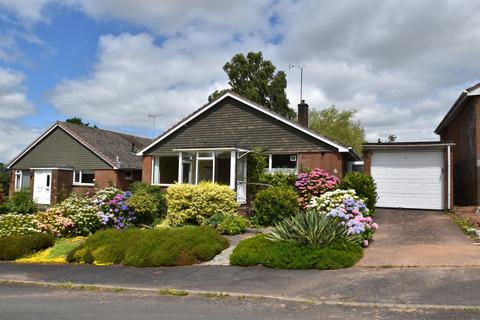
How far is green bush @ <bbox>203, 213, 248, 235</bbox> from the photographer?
1494 cm

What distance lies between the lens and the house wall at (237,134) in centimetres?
2061

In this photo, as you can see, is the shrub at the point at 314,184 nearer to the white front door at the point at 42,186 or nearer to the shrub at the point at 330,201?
the shrub at the point at 330,201

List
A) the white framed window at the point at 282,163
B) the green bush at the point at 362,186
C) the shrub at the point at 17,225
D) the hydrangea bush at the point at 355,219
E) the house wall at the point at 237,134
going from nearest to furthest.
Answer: the hydrangea bush at the point at 355,219 < the shrub at the point at 17,225 < the green bush at the point at 362,186 < the white framed window at the point at 282,163 < the house wall at the point at 237,134

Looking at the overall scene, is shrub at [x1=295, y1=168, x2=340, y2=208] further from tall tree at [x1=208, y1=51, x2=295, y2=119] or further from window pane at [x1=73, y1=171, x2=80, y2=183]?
tall tree at [x1=208, y1=51, x2=295, y2=119]

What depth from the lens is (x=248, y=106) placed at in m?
22.1

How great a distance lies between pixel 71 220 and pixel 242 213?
671cm

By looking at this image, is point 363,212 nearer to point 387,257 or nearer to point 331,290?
point 387,257

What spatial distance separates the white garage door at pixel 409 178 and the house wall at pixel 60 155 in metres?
17.5

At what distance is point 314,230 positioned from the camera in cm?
1059

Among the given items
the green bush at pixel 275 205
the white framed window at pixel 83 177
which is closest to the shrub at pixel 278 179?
the green bush at pixel 275 205

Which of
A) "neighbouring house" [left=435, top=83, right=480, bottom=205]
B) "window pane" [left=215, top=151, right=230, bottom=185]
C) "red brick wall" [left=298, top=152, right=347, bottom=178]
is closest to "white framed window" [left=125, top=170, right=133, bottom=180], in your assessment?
"window pane" [left=215, top=151, right=230, bottom=185]

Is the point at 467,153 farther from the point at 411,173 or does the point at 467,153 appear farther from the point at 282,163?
the point at 282,163

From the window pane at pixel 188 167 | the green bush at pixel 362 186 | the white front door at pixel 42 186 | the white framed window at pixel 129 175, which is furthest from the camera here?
the white framed window at pixel 129 175

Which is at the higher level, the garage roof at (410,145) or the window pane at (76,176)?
the garage roof at (410,145)
